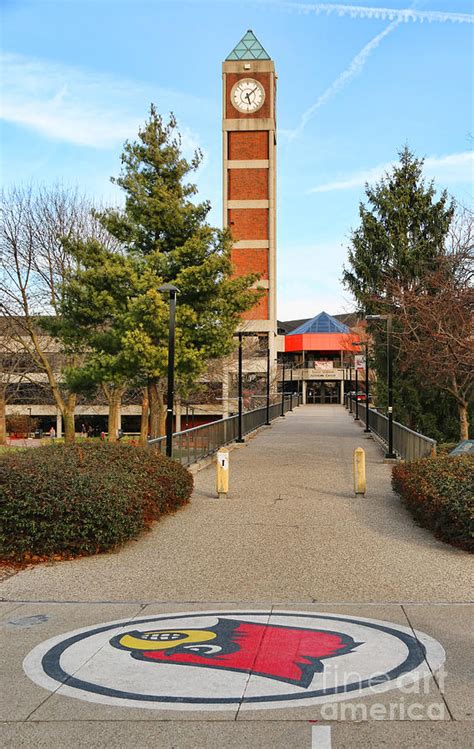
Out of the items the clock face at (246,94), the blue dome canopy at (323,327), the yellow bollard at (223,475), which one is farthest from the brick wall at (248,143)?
the yellow bollard at (223,475)

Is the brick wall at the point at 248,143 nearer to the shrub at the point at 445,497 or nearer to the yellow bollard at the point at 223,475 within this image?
the yellow bollard at the point at 223,475

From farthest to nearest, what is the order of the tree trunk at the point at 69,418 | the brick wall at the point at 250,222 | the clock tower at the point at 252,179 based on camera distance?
the brick wall at the point at 250,222, the clock tower at the point at 252,179, the tree trunk at the point at 69,418

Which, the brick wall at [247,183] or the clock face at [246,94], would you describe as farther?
the clock face at [246,94]

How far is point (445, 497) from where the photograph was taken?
9.97 meters

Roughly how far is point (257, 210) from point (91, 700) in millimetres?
69776

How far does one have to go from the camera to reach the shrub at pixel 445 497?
31.1 ft

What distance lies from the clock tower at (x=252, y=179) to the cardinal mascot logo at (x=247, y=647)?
213 feet

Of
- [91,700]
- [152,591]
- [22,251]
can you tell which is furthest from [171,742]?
[22,251]

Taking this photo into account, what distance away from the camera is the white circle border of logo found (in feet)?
15.1

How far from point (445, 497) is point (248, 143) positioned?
67404 mm

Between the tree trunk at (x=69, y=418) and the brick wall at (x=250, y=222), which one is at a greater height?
the brick wall at (x=250, y=222)

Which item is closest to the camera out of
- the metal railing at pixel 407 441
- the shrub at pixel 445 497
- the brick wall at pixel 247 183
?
the shrub at pixel 445 497

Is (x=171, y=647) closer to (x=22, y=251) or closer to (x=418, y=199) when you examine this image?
(x=22, y=251)

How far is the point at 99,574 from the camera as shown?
8.30 meters
